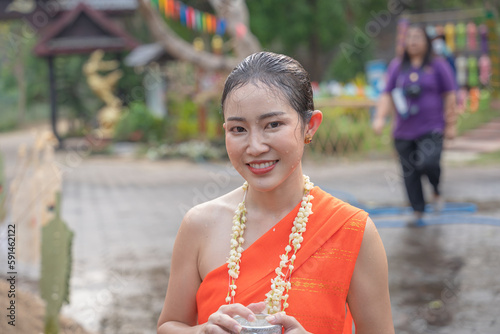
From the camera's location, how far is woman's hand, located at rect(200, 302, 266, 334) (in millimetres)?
1629

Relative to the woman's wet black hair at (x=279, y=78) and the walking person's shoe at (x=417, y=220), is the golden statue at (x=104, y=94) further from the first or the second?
the woman's wet black hair at (x=279, y=78)

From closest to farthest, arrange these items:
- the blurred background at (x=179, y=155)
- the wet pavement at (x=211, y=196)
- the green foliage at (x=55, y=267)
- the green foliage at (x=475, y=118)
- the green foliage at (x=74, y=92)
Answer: the green foliage at (x=55, y=267) < the wet pavement at (x=211, y=196) < the blurred background at (x=179, y=155) < the green foliage at (x=475, y=118) < the green foliage at (x=74, y=92)

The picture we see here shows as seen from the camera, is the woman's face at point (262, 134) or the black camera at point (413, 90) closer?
the woman's face at point (262, 134)

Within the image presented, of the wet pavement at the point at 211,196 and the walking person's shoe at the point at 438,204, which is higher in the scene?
the walking person's shoe at the point at 438,204

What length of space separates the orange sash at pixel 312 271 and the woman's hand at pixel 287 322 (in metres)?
0.11

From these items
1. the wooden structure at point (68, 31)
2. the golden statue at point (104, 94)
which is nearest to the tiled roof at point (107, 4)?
the wooden structure at point (68, 31)

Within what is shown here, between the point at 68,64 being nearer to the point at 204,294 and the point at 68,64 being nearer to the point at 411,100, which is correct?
the point at 411,100

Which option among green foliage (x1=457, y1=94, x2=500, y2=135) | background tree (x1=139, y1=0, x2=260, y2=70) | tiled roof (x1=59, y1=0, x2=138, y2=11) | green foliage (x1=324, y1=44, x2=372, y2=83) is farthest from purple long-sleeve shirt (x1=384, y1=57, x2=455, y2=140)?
green foliage (x1=324, y1=44, x2=372, y2=83)

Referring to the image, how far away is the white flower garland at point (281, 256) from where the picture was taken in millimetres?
1808

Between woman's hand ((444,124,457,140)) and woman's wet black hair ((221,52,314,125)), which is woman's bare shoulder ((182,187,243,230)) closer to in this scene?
woman's wet black hair ((221,52,314,125))

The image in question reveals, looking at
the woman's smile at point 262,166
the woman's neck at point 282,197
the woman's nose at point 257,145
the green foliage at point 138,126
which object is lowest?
the green foliage at point 138,126

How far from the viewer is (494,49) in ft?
52.3

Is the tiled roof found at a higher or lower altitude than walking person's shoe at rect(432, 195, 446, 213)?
higher

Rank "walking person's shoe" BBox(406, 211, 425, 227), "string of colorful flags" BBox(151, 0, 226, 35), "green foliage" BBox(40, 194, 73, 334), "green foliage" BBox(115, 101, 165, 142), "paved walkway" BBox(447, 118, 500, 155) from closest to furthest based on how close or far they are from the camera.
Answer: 1. "green foliage" BBox(40, 194, 73, 334)
2. "walking person's shoe" BBox(406, 211, 425, 227)
3. "string of colorful flags" BBox(151, 0, 226, 35)
4. "paved walkway" BBox(447, 118, 500, 155)
5. "green foliage" BBox(115, 101, 165, 142)
